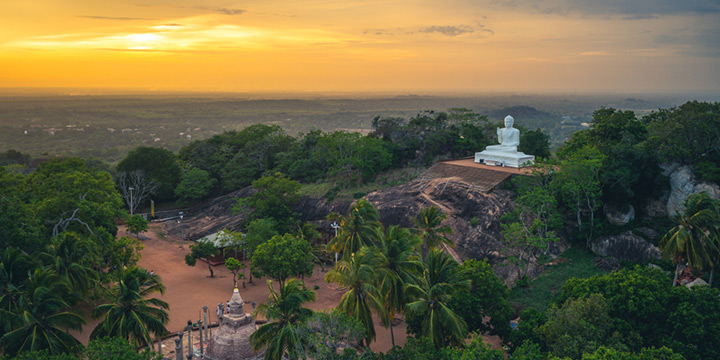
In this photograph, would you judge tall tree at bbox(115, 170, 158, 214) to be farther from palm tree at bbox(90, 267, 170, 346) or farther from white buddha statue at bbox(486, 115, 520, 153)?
white buddha statue at bbox(486, 115, 520, 153)

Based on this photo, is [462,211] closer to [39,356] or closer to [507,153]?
[507,153]

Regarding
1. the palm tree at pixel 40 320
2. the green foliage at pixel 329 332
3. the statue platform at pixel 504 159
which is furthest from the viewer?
the statue platform at pixel 504 159

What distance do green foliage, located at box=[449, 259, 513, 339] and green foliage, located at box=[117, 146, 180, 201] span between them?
4104cm

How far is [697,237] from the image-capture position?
25406mm

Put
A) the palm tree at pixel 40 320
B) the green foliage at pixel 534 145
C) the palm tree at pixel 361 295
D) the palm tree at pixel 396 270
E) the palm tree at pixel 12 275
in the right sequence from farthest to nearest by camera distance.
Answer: the green foliage at pixel 534 145 < the palm tree at pixel 396 270 < the palm tree at pixel 361 295 < the palm tree at pixel 12 275 < the palm tree at pixel 40 320

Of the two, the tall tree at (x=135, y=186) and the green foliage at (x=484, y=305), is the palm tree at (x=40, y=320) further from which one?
the tall tree at (x=135, y=186)

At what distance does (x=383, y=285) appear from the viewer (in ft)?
73.3

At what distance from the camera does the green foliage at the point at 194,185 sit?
54000 mm

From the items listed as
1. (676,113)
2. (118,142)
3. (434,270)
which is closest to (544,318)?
(434,270)

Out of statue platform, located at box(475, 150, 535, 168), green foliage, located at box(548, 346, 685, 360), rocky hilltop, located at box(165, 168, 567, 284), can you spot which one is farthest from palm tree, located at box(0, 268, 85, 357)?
statue platform, located at box(475, 150, 535, 168)

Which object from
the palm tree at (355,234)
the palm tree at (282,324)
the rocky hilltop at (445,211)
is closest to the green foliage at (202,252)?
the rocky hilltop at (445,211)

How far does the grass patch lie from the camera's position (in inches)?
1104

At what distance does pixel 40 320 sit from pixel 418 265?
50.7 ft

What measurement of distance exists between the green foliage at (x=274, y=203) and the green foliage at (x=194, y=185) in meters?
12.3
